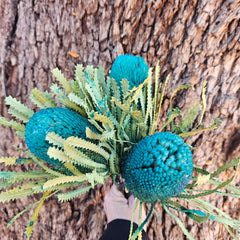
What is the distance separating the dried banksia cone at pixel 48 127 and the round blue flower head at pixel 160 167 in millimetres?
138

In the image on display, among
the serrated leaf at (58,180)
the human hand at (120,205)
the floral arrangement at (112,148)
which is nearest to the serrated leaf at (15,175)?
the floral arrangement at (112,148)

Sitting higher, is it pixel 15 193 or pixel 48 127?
Result: pixel 48 127

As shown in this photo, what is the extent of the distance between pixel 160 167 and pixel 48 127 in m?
0.23

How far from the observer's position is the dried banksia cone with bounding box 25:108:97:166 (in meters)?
0.41

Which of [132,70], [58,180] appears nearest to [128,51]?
[132,70]

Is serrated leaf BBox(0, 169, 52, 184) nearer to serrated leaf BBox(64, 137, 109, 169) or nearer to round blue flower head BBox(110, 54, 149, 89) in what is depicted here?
serrated leaf BBox(64, 137, 109, 169)

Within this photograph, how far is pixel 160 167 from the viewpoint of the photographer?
1.26ft

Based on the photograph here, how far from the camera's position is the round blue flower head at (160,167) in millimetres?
387

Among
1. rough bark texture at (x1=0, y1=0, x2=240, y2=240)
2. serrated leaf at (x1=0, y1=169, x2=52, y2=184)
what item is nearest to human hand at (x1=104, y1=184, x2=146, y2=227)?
rough bark texture at (x1=0, y1=0, x2=240, y2=240)

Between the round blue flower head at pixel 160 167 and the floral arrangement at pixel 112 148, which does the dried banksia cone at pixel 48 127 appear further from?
the round blue flower head at pixel 160 167

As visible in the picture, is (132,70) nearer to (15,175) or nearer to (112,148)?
(112,148)

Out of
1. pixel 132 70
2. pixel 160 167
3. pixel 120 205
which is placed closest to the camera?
pixel 160 167

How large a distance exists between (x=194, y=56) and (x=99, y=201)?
1.99 feet

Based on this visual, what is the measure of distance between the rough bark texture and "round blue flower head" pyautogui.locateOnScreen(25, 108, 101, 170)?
0.34 m
